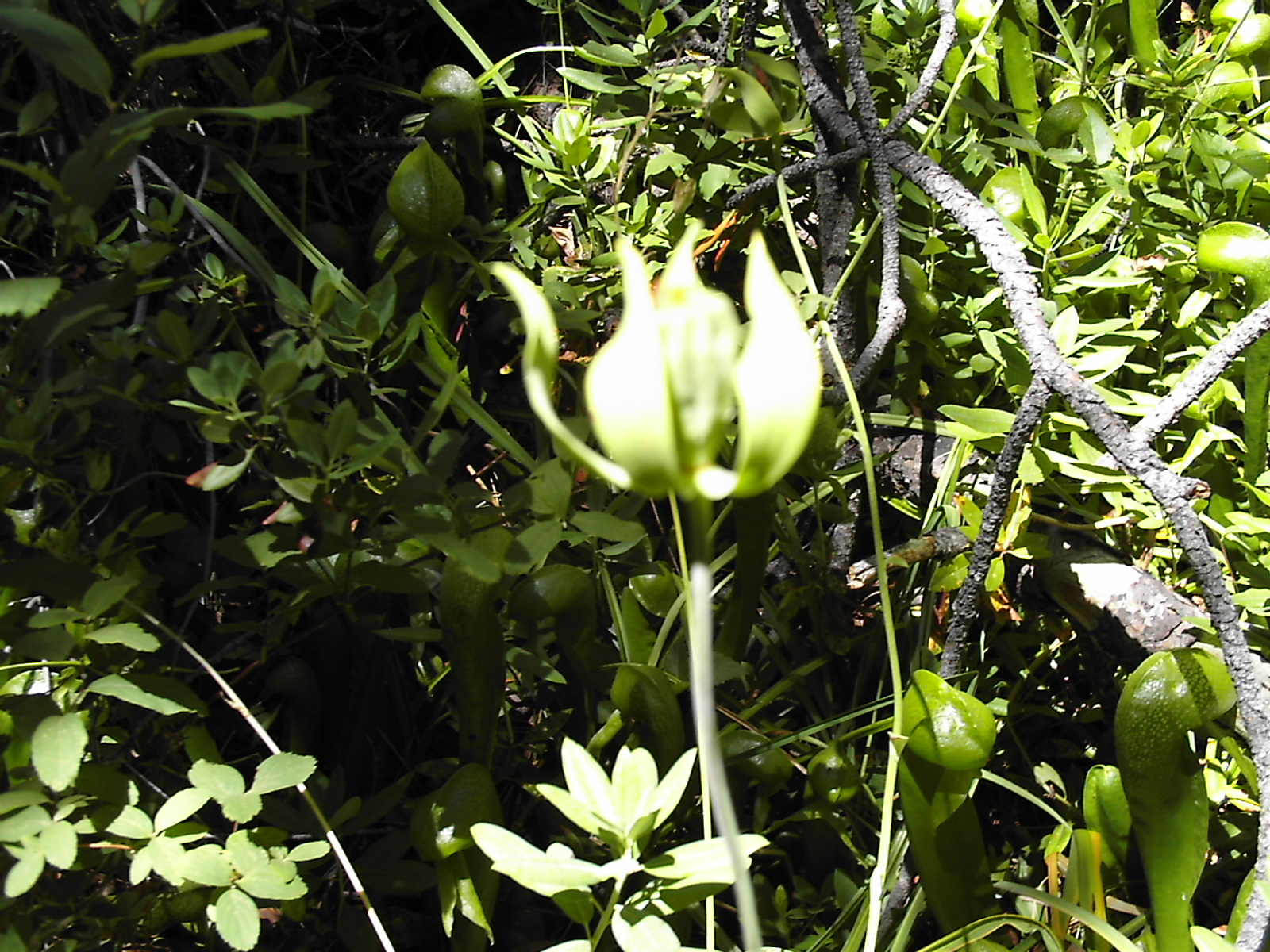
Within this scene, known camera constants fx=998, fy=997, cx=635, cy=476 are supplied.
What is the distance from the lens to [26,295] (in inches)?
19.1

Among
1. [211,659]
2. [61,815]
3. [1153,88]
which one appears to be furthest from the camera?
[1153,88]

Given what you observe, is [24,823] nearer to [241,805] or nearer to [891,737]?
[241,805]

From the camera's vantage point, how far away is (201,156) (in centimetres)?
93

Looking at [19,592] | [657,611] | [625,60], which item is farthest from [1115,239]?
[19,592]

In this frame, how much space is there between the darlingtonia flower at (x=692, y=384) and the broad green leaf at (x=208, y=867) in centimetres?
42

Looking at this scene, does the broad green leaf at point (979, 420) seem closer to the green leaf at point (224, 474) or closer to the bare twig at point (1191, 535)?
the bare twig at point (1191, 535)

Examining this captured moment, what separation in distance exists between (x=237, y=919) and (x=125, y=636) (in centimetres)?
17

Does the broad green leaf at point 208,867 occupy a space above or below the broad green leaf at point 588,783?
below

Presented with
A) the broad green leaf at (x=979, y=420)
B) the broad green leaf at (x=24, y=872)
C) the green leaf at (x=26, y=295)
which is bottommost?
the broad green leaf at (x=24, y=872)

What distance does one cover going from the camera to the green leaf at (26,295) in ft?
1.55

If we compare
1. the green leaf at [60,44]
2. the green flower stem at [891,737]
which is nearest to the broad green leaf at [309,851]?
the green flower stem at [891,737]

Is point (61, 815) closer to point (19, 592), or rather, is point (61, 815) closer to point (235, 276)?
point (19, 592)

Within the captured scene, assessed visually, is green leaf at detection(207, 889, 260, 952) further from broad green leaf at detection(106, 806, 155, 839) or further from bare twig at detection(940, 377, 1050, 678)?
bare twig at detection(940, 377, 1050, 678)

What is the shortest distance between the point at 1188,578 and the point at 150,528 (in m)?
0.89
